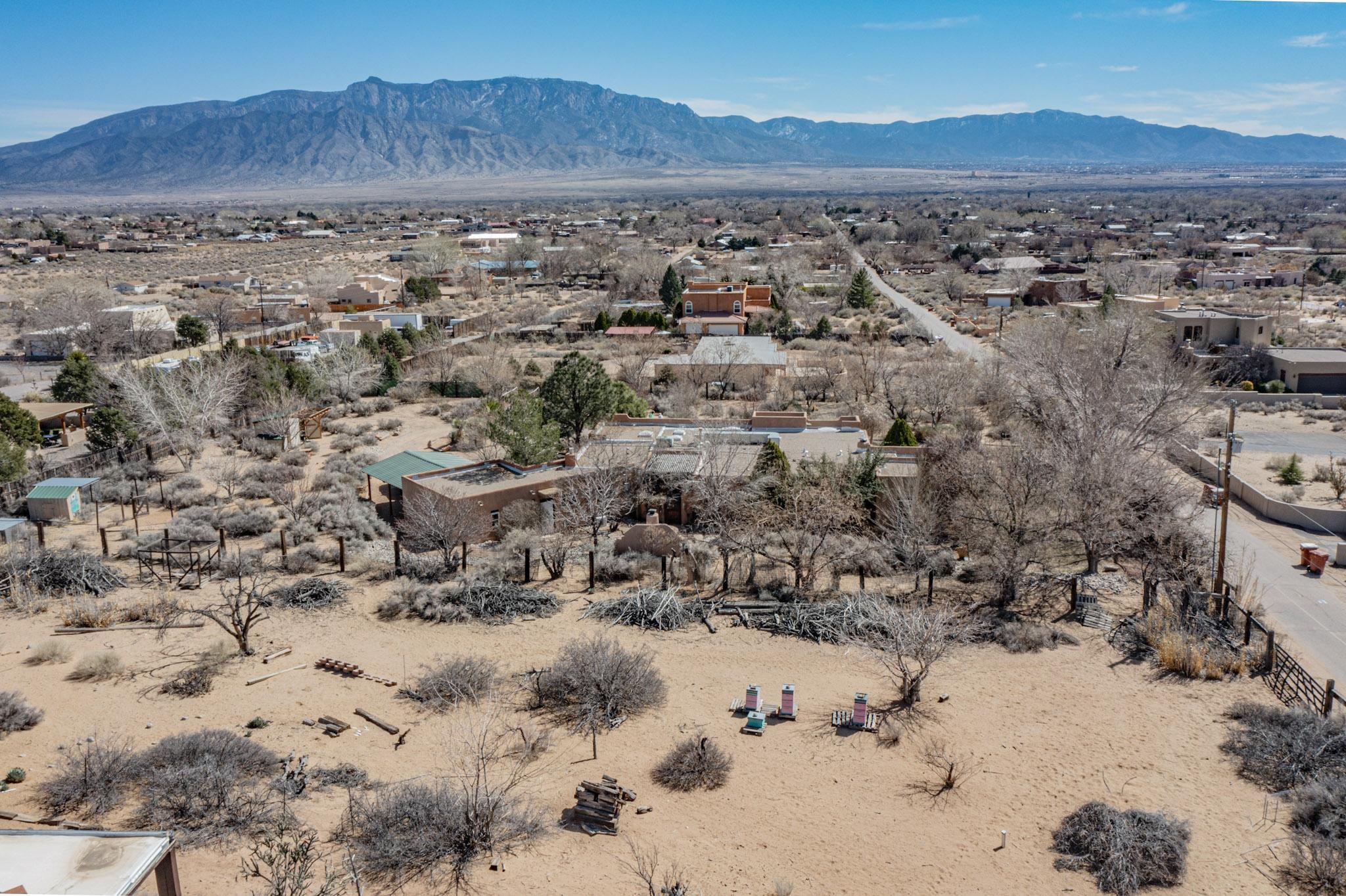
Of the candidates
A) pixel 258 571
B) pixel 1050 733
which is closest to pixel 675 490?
pixel 258 571

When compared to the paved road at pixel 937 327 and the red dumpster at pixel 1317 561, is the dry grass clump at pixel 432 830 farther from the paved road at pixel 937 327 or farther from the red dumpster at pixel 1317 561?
the paved road at pixel 937 327

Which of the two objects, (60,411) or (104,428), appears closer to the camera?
(104,428)

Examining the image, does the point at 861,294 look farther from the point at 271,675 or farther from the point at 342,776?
the point at 342,776

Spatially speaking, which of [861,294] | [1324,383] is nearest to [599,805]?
[1324,383]

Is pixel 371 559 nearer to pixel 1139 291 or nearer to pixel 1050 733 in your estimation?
pixel 1050 733

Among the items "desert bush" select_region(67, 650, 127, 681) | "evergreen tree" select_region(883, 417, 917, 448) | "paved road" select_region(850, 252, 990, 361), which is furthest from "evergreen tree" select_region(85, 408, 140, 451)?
"paved road" select_region(850, 252, 990, 361)

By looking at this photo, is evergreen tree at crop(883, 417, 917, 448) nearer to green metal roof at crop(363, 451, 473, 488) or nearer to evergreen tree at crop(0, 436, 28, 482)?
green metal roof at crop(363, 451, 473, 488)

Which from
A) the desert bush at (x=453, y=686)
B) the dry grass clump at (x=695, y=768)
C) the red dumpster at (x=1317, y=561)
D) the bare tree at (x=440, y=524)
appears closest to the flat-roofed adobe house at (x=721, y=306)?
the bare tree at (x=440, y=524)
